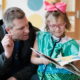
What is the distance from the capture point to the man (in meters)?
1.38

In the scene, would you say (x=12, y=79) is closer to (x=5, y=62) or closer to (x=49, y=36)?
(x=5, y=62)

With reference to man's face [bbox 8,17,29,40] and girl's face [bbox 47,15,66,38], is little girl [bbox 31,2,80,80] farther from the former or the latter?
man's face [bbox 8,17,29,40]

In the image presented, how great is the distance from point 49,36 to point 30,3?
1802mm

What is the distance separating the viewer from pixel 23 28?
141 centimetres

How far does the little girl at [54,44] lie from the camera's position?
1400 millimetres

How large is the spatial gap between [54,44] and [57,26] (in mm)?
114

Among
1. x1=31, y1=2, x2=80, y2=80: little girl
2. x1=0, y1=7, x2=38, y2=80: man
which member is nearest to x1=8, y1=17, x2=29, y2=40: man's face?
x1=0, y1=7, x2=38, y2=80: man

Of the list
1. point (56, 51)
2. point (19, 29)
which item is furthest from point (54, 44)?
point (19, 29)

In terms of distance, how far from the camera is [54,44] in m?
1.45

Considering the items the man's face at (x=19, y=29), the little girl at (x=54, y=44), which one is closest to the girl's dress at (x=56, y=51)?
the little girl at (x=54, y=44)

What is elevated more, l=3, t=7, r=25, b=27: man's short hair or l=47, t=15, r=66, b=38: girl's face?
l=3, t=7, r=25, b=27: man's short hair

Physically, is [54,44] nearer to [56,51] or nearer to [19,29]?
[56,51]

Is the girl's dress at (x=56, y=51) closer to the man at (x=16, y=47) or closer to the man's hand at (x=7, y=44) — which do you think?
the man at (x=16, y=47)

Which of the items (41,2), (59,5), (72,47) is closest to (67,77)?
(72,47)
